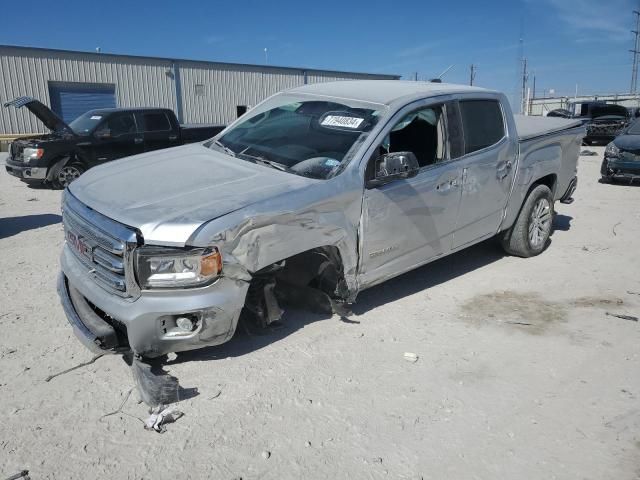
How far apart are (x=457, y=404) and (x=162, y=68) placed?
2574 centimetres

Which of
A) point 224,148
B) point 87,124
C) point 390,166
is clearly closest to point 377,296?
point 390,166

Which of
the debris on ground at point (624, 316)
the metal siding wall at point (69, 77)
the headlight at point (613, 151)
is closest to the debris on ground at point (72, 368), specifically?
the debris on ground at point (624, 316)

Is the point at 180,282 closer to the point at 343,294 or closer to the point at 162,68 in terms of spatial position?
the point at 343,294

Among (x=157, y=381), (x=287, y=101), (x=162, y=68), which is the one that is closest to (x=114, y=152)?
(x=287, y=101)

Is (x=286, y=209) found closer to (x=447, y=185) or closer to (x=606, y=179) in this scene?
(x=447, y=185)

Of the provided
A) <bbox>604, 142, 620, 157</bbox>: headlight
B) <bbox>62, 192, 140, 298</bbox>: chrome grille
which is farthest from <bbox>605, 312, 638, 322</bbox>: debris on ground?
<bbox>604, 142, 620, 157</bbox>: headlight

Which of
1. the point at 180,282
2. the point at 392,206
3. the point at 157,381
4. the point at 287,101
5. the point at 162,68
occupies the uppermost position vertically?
the point at 162,68

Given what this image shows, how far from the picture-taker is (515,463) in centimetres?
264

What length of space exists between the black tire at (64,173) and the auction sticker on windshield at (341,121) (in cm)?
820

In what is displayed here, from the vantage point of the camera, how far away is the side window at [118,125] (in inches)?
437

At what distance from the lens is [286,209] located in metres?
3.34

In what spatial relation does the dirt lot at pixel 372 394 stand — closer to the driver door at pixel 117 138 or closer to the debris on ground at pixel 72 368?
the debris on ground at pixel 72 368

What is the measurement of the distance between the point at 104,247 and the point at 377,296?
100 inches

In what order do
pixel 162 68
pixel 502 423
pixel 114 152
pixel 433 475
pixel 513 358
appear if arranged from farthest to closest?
pixel 162 68 < pixel 114 152 < pixel 513 358 < pixel 502 423 < pixel 433 475
